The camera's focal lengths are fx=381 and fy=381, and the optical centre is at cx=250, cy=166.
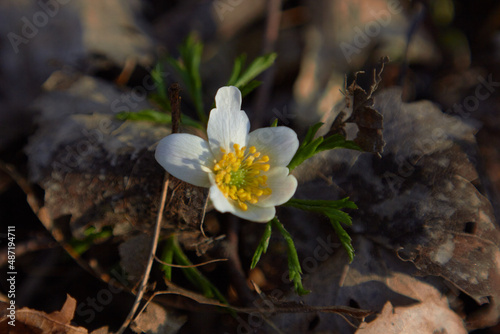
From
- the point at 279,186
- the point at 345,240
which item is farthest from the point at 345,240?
the point at 279,186

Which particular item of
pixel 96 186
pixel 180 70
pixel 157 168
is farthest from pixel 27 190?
pixel 180 70

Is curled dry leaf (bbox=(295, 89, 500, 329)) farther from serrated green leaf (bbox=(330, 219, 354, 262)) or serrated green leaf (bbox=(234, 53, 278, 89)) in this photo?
serrated green leaf (bbox=(234, 53, 278, 89))

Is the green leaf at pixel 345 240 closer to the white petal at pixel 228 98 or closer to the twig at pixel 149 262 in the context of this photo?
the white petal at pixel 228 98

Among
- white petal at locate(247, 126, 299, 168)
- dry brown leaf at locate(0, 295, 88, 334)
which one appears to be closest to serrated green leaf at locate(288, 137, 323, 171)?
white petal at locate(247, 126, 299, 168)

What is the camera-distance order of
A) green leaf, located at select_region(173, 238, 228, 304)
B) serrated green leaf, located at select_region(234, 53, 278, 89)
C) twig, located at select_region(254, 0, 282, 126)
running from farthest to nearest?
twig, located at select_region(254, 0, 282, 126)
serrated green leaf, located at select_region(234, 53, 278, 89)
green leaf, located at select_region(173, 238, 228, 304)

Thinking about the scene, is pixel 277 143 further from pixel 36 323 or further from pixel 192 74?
pixel 36 323

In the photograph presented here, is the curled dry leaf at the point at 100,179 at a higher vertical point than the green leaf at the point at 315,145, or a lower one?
higher

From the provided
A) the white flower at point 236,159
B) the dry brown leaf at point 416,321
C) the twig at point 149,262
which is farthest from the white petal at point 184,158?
A: the dry brown leaf at point 416,321

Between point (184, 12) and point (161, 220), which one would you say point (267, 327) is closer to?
point (161, 220)
